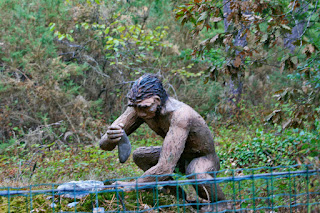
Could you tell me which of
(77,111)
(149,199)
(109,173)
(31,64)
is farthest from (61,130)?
(149,199)

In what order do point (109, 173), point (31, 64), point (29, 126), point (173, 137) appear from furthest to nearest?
1. point (29, 126)
2. point (31, 64)
3. point (109, 173)
4. point (173, 137)

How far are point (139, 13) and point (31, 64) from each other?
179 inches

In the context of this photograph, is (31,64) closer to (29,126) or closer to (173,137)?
(29,126)

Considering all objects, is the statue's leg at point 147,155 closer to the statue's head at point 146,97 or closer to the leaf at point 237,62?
the statue's head at point 146,97

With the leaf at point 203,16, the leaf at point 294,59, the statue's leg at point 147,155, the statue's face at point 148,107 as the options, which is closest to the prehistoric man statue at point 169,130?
the statue's face at point 148,107

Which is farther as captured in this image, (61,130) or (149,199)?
(61,130)

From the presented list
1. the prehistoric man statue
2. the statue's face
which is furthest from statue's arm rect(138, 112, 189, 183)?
the statue's face

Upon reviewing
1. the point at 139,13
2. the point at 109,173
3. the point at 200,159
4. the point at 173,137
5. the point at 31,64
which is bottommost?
the point at 109,173

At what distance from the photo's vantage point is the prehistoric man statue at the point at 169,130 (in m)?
3.38

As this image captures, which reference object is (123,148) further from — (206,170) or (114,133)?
(206,170)

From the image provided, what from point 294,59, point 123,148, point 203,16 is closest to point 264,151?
point 294,59

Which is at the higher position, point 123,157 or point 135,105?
point 135,105

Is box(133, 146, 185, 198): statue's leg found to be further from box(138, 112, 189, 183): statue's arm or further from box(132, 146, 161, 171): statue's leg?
box(138, 112, 189, 183): statue's arm

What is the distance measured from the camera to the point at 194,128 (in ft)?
12.0
